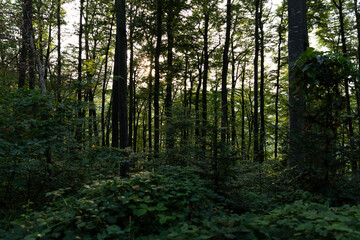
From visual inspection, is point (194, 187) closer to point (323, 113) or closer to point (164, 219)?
point (164, 219)

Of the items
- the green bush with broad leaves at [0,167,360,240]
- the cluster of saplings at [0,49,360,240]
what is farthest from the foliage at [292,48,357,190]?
the green bush with broad leaves at [0,167,360,240]

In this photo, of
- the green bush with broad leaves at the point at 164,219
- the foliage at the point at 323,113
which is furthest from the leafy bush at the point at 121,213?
the foliage at the point at 323,113

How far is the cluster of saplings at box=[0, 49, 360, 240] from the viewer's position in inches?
103

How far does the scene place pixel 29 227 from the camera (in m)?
2.46

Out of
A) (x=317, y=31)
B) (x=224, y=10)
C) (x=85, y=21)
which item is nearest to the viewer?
(x=224, y=10)

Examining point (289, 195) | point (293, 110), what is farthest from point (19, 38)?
point (289, 195)

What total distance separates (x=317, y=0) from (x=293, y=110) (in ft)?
44.7

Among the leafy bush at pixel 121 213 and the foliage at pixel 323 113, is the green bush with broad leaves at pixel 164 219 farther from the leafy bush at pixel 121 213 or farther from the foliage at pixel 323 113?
the foliage at pixel 323 113

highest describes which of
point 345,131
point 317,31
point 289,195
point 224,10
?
point 224,10

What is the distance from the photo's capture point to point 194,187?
141 inches

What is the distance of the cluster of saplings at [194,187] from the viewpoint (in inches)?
103

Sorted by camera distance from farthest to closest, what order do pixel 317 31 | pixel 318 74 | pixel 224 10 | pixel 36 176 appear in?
pixel 317 31 → pixel 224 10 → pixel 36 176 → pixel 318 74

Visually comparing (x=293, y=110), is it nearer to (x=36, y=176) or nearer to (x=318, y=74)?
(x=318, y=74)

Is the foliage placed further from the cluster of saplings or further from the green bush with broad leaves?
the green bush with broad leaves
